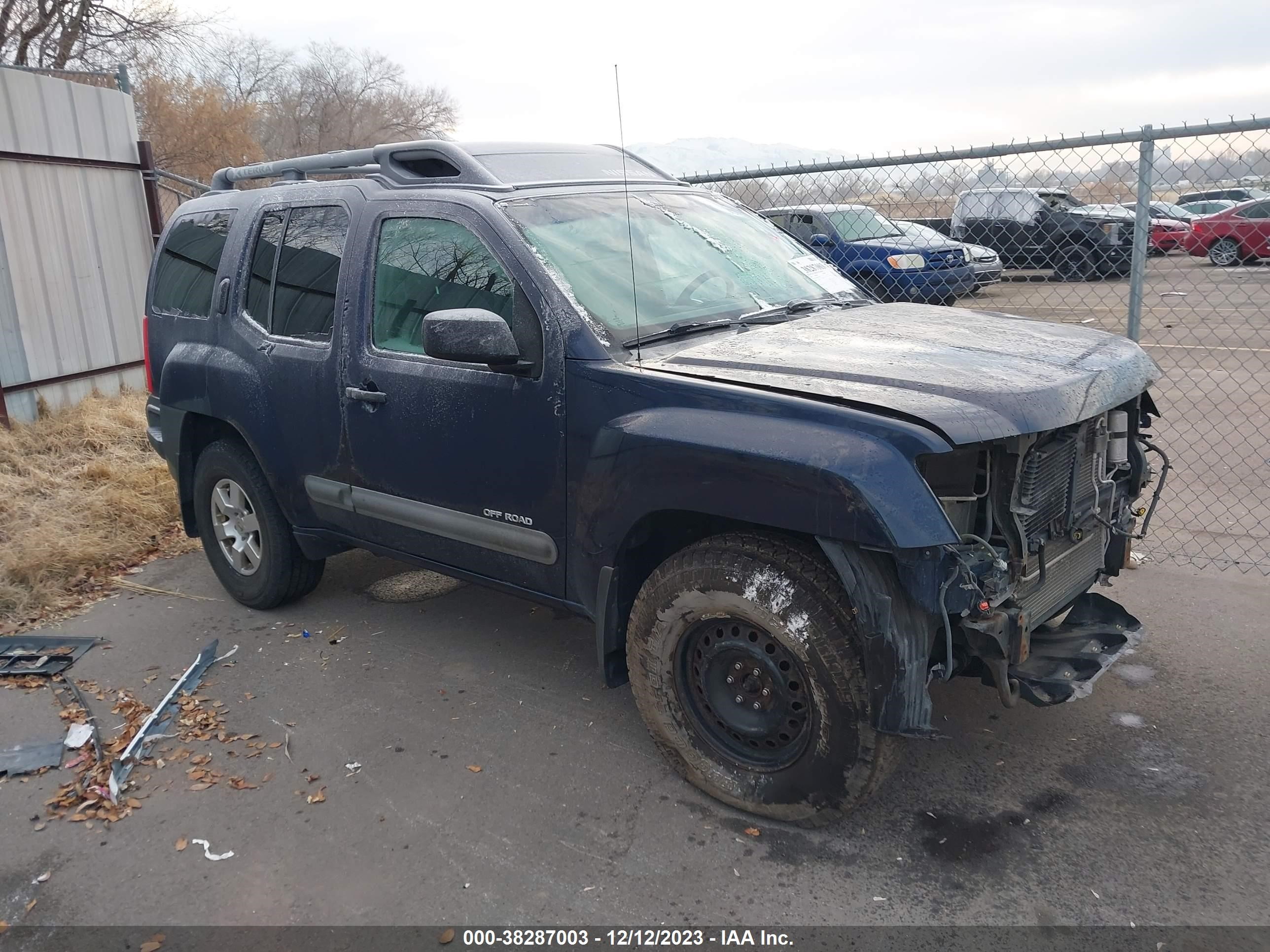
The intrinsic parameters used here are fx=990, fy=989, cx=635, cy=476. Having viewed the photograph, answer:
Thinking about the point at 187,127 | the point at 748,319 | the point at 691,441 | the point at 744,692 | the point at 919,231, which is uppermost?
the point at 187,127

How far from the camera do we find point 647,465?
314 cm

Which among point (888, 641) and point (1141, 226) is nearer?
point (888, 641)

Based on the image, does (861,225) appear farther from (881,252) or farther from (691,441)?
(691,441)

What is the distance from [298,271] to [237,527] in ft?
4.78

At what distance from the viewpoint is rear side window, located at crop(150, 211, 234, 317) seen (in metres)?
4.94

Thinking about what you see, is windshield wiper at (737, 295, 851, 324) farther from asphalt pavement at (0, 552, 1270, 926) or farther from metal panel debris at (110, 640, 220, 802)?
metal panel debris at (110, 640, 220, 802)

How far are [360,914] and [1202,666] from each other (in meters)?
3.46

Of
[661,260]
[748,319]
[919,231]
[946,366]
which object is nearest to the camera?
[946,366]

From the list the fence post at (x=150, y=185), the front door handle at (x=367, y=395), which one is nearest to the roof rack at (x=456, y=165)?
the front door handle at (x=367, y=395)

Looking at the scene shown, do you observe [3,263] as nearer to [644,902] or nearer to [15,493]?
[15,493]

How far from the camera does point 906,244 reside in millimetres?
6582

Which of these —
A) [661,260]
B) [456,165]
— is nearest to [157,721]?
[456,165]

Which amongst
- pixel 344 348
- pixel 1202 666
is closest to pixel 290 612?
pixel 344 348

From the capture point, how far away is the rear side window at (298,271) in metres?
4.28
